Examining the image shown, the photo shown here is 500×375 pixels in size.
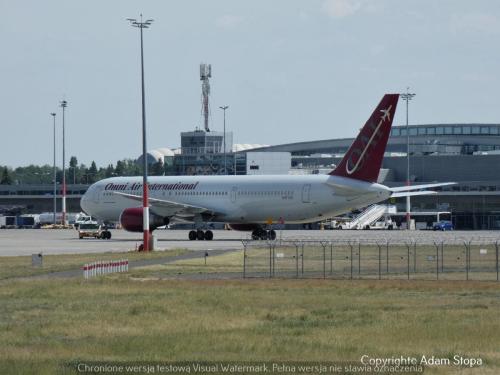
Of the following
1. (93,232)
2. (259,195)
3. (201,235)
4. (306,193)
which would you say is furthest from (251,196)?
(93,232)

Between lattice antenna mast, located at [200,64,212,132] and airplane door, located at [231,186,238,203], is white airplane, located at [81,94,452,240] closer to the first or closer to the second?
airplane door, located at [231,186,238,203]

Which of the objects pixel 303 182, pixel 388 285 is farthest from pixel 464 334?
pixel 303 182

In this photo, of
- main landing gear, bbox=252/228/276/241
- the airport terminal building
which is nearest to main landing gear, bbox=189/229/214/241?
main landing gear, bbox=252/228/276/241

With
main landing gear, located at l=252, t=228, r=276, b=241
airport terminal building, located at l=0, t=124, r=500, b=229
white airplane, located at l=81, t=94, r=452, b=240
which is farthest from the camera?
airport terminal building, located at l=0, t=124, r=500, b=229

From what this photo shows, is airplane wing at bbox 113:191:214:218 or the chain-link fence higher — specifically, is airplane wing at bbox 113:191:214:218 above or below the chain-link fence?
above

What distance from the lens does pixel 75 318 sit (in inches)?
1142

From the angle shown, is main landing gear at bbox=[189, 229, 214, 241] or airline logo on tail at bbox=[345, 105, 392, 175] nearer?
airline logo on tail at bbox=[345, 105, 392, 175]

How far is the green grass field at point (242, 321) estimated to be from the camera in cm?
2316

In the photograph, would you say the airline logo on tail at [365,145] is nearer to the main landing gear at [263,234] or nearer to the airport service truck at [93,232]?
the main landing gear at [263,234]

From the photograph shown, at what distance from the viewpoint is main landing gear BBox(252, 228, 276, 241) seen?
8475 cm

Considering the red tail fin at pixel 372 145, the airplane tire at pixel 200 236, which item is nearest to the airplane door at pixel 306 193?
the red tail fin at pixel 372 145

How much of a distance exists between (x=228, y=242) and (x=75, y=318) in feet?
→ 168

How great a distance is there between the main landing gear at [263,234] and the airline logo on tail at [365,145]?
30.7 feet

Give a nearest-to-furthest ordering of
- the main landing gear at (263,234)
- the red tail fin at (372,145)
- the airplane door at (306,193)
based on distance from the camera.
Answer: the red tail fin at (372,145), the airplane door at (306,193), the main landing gear at (263,234)
